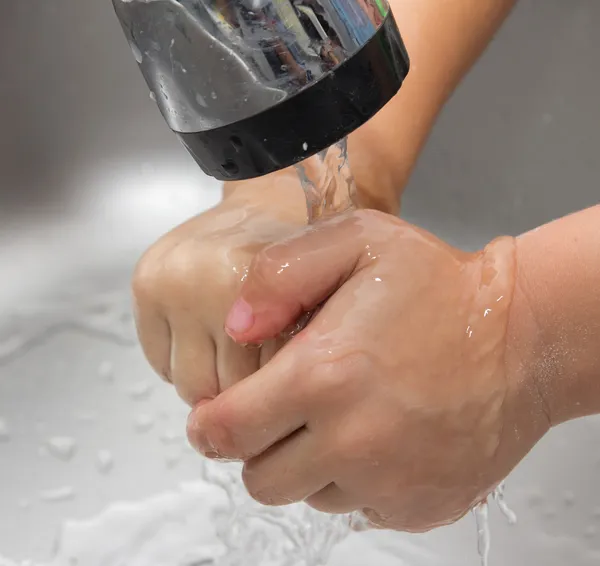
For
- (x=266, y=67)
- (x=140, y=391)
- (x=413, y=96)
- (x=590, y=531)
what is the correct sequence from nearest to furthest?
(x=266, y=67) < (x=413, y=96) < (x=590, y=531) < (x=140, y=391)

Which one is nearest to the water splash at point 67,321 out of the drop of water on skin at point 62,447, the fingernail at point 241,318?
the drop of water on skin at point 62,447

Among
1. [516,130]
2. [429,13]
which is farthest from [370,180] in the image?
[516,130]

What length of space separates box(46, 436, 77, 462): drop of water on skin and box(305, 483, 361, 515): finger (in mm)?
368

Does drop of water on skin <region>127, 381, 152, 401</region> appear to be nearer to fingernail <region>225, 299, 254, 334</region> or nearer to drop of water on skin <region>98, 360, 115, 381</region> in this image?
drop of water on skin <region>98, 360, 115, 381</region>

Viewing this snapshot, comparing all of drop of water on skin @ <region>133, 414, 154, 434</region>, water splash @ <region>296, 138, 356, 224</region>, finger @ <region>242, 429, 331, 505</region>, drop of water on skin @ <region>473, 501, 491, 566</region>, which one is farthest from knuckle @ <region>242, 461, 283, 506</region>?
drop of water on skin @ <region>133, 414, 154, 434</region>

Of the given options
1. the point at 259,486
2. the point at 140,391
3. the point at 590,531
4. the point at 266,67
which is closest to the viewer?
the point at 266,67

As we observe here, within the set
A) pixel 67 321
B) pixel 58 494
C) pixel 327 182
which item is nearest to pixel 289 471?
pixel 327 182

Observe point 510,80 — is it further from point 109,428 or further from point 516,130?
point 109,428

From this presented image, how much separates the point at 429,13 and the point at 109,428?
0.45 metres

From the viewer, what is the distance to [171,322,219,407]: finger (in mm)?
393

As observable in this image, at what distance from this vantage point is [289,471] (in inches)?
13.9

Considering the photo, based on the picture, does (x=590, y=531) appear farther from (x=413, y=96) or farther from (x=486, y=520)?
(x=413, y=96)

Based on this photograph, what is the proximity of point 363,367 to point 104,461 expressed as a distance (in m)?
0.43

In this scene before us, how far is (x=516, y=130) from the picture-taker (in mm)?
751
